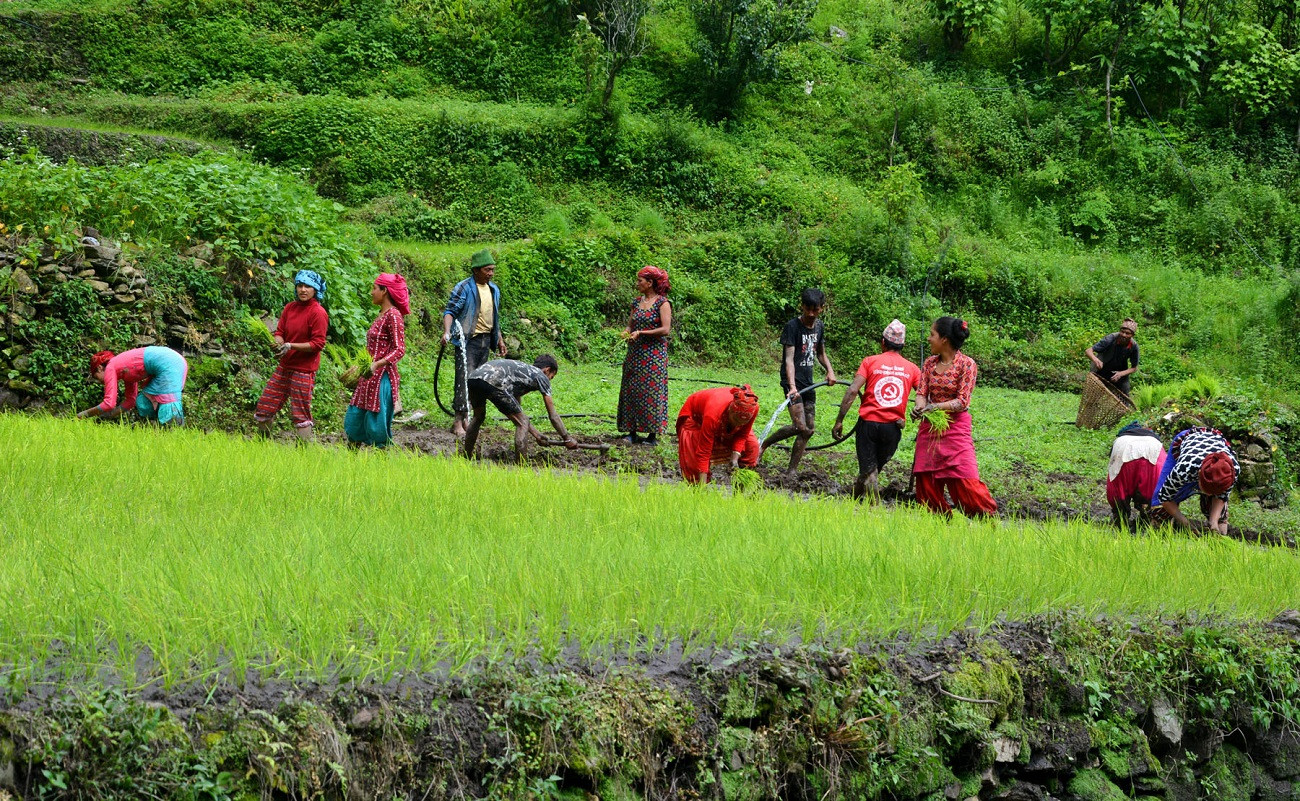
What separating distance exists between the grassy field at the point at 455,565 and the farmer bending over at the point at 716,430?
1.46 ft

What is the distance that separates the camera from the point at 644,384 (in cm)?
1055

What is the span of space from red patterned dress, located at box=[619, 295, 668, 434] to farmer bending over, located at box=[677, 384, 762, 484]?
2.44 m

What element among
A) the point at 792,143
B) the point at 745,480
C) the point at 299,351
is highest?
the point at 792,143

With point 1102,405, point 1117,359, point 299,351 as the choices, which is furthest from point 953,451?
point 1117,359

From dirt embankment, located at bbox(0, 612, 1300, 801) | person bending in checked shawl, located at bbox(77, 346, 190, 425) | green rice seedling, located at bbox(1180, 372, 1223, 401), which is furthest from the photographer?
green rice seedling, located at bbox(1180, 372, 1223, 401)

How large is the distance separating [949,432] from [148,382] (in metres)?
5.98

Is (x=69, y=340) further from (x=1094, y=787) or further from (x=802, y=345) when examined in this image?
(x=1094, y=787)

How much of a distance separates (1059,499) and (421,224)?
1300cm

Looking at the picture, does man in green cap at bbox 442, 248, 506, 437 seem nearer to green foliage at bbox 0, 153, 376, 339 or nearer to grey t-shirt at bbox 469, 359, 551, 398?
grey t-shirt at bbox 469, 359, 551, 398

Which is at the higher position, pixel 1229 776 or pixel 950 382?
pixel 950 382

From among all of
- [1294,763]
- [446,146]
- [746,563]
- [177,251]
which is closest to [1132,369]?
[1294,763]

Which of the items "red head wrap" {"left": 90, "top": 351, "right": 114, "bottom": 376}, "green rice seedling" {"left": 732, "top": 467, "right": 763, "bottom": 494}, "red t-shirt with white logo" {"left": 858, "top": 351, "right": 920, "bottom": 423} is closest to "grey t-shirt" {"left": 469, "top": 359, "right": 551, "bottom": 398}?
"green rice seedling" {"left": 732, "top": 467, "right": 763, "bottom": 494}

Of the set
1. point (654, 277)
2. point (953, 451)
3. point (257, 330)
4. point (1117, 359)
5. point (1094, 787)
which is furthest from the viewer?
point (1117, 359)

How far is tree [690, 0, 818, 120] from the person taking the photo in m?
24.8
